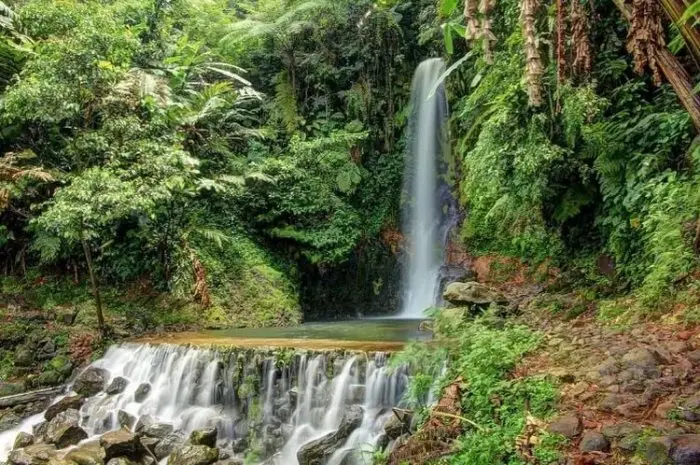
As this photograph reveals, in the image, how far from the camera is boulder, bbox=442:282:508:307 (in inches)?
294

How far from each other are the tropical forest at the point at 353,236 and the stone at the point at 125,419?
0.03 meters

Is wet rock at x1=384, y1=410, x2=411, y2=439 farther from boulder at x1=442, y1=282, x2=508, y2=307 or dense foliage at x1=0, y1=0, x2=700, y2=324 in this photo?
dense foliage at x1=0, y1=0, x2=700, y2=324

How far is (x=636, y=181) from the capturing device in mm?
6586

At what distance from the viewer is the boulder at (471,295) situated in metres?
7.48

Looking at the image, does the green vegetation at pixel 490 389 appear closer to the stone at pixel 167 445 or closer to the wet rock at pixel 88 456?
the stone at pixel 167 445

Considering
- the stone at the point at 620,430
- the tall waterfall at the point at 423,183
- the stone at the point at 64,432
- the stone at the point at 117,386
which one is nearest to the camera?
the stone at the point at 620,430

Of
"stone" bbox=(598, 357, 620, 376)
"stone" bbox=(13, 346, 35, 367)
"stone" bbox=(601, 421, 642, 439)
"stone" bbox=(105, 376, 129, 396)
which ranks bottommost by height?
"stone" bbox=(105, 376, 129, 396)

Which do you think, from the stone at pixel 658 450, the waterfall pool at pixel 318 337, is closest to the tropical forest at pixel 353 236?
the stone at pixel 658 450

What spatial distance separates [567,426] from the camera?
3736 mm

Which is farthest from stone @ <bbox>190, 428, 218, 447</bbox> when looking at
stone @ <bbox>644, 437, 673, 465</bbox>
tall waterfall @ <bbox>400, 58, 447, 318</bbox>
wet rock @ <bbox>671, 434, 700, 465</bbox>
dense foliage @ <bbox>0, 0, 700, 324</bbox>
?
tall waterfall @ <bbox>400, 58, 447, 318</bbox>

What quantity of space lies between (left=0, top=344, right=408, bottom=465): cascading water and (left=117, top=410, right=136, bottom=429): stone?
0.01 metres

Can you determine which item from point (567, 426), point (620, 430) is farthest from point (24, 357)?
point (620, 430)

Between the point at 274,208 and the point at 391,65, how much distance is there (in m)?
5.50

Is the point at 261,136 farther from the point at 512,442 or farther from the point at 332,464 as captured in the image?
the point at 512,442
